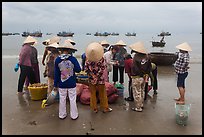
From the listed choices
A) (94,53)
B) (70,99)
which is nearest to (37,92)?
(70,99)

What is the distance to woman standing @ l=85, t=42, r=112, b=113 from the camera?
4871mm

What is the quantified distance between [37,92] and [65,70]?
1655 millimetres

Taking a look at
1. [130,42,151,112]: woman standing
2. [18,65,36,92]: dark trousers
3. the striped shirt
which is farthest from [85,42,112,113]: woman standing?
[18,65,36,92]: dark trousers

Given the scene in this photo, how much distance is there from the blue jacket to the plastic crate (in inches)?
53.9

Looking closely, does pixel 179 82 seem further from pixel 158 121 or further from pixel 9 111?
pixel 9 111

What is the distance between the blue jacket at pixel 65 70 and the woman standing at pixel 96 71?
0.44 meters

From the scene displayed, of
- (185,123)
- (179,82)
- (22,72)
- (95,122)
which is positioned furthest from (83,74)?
(185,123)

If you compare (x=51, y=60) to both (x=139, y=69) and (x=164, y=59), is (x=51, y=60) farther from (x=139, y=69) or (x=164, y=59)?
(x=164, y=59)

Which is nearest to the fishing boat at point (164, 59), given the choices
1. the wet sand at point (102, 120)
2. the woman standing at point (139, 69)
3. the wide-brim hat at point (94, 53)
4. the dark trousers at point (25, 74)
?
the wet sand at point (102, 120)

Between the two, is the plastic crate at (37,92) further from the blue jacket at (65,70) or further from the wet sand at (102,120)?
the blue jacket at (65,70)

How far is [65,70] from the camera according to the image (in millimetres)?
4562

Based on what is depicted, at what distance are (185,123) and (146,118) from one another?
2.47ft

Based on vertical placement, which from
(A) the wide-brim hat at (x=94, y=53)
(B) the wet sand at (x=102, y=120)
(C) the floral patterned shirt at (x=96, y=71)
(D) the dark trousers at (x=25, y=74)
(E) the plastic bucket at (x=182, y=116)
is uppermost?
(A) the wide-brim hat at (x=94, y=53)

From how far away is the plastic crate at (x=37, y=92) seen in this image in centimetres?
580
